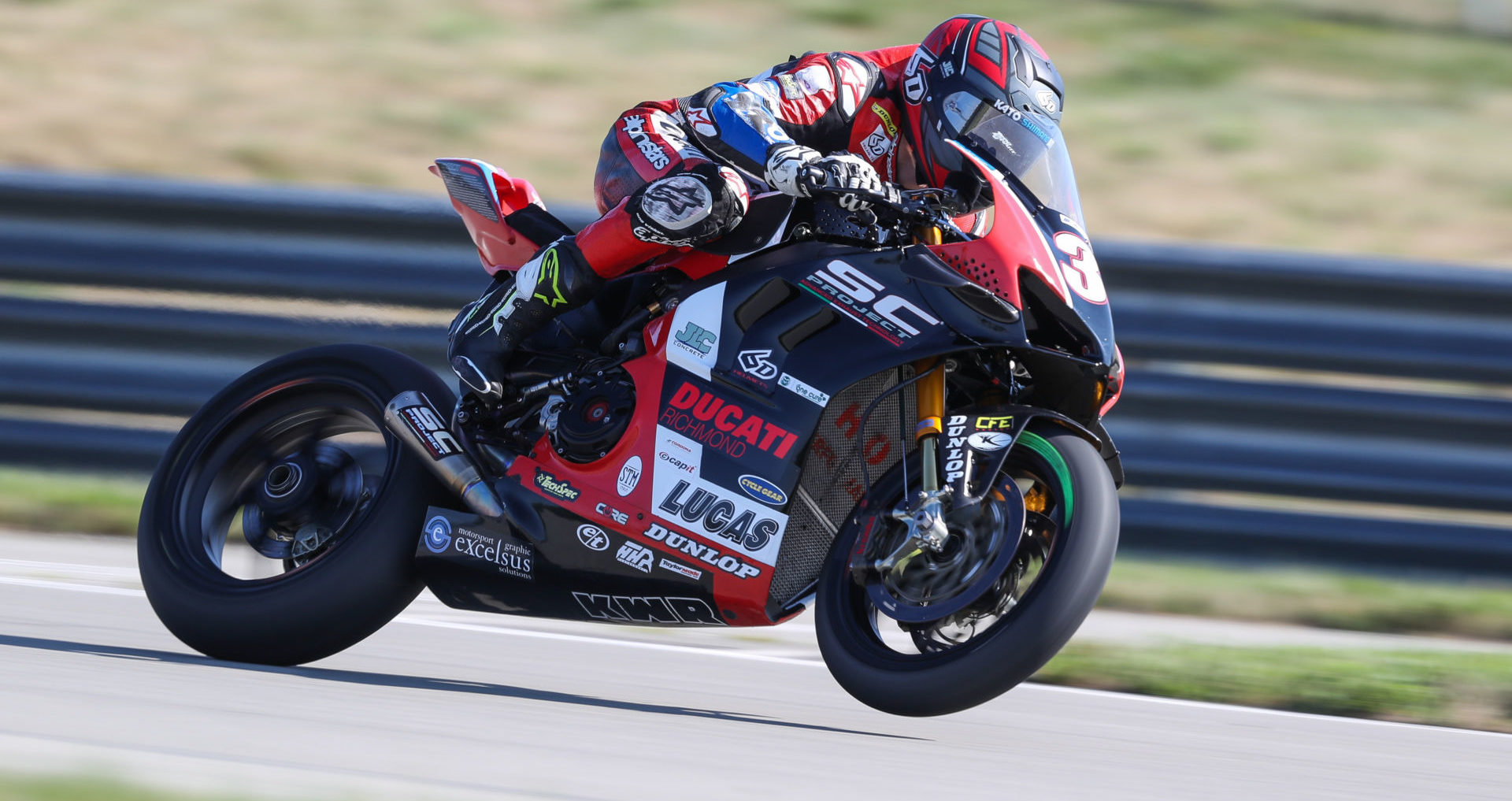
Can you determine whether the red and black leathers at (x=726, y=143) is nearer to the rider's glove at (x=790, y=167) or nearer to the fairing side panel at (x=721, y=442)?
the rider's glove at (x=790, y=167)

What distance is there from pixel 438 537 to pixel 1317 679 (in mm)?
2247

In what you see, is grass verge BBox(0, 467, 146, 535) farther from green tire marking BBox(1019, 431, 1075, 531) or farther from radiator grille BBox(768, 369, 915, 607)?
green tire marking BBox(1019, 431, 1075, 531)

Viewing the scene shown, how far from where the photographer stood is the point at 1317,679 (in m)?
4.74

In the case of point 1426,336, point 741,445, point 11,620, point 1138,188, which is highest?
point 741,445

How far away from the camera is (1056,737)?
12.8 ft

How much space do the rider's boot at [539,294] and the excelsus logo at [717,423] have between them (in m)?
0.35

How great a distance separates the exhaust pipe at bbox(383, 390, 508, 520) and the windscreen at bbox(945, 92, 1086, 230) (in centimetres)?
132

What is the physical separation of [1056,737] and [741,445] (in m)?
0.90

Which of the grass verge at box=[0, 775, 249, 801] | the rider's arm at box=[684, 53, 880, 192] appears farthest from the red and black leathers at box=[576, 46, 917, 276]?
the grass verge at box=[0, 775, 249, 801]

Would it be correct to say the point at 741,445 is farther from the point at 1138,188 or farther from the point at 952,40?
the point at 1138,188

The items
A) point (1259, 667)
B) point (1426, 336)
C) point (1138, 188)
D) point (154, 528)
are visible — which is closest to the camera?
point (154, 528)

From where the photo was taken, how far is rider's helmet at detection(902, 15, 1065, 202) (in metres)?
3.93

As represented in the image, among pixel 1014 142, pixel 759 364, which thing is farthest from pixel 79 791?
pixel 1014 142

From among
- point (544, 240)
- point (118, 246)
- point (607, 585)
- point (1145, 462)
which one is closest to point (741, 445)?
point (607, 585)
